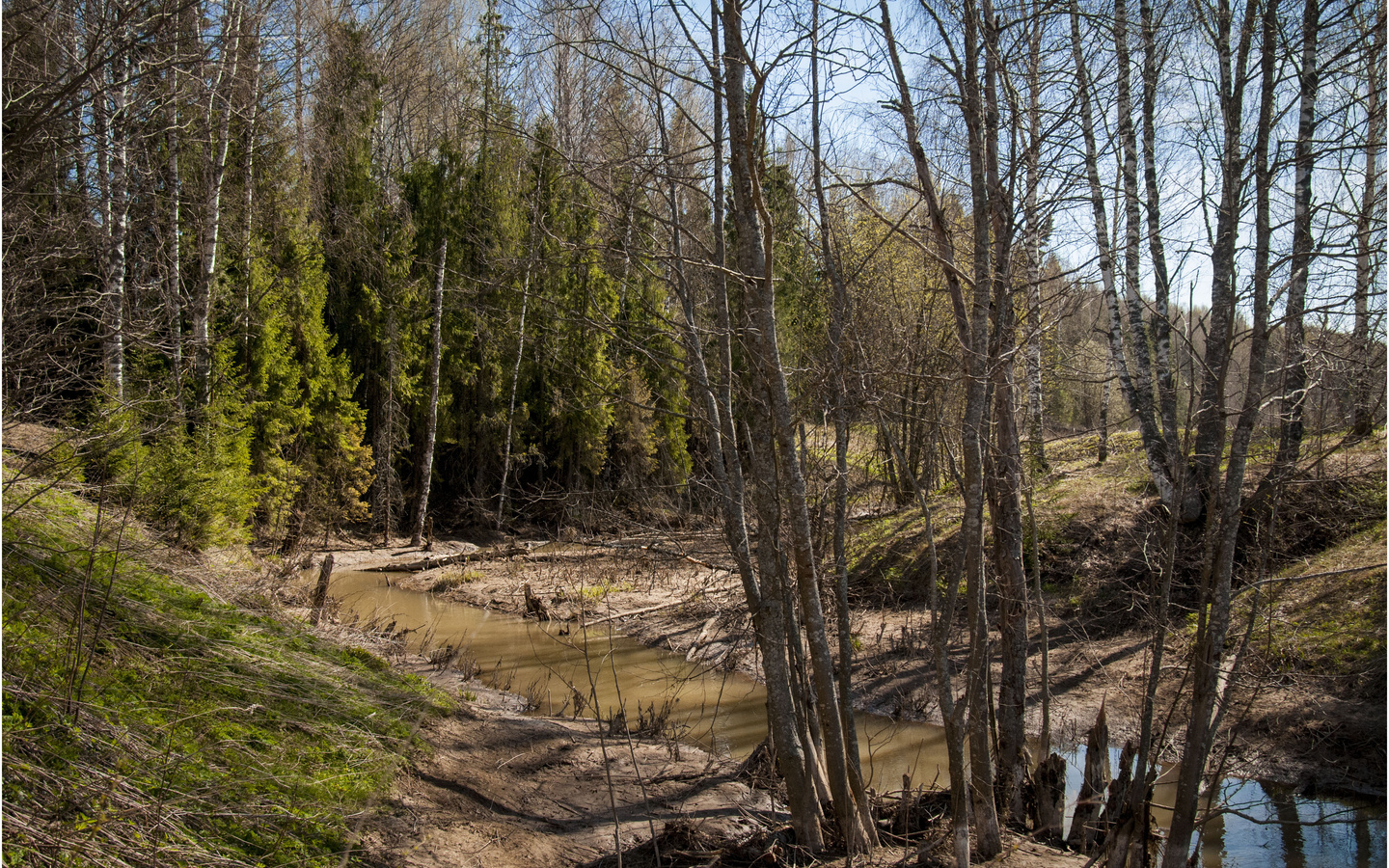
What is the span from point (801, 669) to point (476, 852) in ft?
7.14

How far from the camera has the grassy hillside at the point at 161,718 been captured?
333 cm

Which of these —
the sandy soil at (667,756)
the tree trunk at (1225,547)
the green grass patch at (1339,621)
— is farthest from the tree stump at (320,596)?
the green grass patch at (1339,621)

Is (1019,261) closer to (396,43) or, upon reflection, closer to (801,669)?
(801,669)

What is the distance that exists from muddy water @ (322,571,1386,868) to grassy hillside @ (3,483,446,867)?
1.57m

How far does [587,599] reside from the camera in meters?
13.8

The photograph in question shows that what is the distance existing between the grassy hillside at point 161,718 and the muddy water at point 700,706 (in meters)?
1.57

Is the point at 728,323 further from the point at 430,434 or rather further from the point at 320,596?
the point at 430,434

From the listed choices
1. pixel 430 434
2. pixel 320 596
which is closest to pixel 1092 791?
pixel 320 596

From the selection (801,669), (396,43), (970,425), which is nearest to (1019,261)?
(970,425)

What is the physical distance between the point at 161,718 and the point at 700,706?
19.9 ft

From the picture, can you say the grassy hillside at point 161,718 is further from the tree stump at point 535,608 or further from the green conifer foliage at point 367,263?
the green conifer foliage at point 367,263

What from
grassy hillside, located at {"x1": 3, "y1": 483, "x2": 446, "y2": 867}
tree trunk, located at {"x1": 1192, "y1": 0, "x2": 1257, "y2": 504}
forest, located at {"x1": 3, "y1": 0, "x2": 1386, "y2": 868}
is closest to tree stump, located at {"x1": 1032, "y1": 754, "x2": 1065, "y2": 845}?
forest, located at {"x1": 3, "y1": 0, "x2": 1386, "y2": 868}

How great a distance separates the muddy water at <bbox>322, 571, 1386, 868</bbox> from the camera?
6.00 metres

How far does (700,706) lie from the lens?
374 inches
